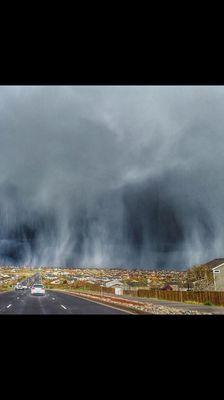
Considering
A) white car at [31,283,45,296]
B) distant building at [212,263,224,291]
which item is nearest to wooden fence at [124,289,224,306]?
distant building at [212,263,224,291]

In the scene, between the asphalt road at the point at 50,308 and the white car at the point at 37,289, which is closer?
the asphalt road at the point at 50,308

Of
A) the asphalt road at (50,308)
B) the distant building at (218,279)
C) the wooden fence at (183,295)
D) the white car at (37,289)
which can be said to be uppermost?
the distant building at (218,279)

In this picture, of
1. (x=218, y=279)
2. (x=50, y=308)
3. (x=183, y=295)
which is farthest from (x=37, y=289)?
(x=218, y=279)

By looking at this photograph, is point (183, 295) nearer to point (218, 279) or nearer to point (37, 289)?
point (218, 279)

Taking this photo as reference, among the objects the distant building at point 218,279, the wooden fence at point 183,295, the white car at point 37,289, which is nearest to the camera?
the wooden fence at point 183,295

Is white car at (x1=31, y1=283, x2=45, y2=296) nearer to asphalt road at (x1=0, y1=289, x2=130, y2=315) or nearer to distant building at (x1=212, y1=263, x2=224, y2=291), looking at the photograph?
asphalt road at (x1=0, y1=289, x2=130, y2=315)

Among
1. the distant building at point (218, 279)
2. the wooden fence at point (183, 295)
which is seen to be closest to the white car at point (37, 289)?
the wooden fence at point (183, 295)

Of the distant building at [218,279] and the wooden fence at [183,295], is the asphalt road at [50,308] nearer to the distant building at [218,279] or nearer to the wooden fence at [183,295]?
the wooden fence at [183,295]

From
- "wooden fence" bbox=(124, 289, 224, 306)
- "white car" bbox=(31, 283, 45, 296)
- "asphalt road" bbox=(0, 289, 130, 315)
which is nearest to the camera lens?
"asphalt road" bbox=(0, 289, 130, 315)

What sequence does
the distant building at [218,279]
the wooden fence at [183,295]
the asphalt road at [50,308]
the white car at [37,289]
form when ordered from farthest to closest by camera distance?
the white car at [37,289]
the distant building at [218,279]
the wooden fence at [183,295]
the asphalt road at [50,308]
